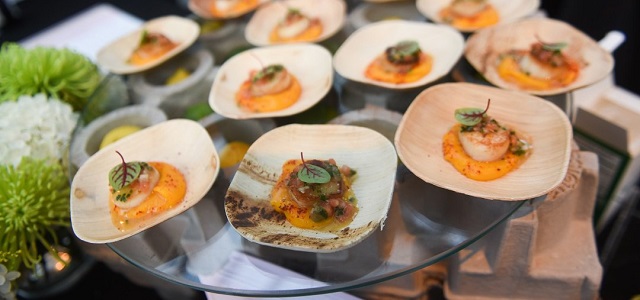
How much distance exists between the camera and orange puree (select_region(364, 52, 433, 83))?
5.80 feet

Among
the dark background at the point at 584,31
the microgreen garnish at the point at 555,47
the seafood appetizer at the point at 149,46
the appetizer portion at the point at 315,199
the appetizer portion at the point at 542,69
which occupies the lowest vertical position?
the dark background at the point at 584,31

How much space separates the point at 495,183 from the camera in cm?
138

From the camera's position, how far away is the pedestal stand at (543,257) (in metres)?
1.37

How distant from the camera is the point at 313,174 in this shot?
1.33 metres

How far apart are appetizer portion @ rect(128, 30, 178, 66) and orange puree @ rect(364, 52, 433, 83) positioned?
91 cm

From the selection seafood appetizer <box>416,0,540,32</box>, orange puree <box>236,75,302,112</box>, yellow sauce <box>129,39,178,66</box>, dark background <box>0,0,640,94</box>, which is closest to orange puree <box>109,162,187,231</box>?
orange puree <box>236,75,302,112</box>

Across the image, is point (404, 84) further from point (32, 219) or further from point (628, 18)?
point (628, 18)

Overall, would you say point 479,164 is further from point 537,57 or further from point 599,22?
point 599,22

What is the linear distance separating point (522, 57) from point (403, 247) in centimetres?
95

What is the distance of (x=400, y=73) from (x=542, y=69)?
1.63 ft

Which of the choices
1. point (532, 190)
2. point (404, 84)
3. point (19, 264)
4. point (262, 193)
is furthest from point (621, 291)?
point (19, 264)

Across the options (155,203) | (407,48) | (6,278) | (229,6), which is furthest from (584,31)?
(6,278)

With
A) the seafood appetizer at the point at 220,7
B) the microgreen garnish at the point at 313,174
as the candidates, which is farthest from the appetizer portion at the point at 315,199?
the seafood appetizer at the point at 220,7

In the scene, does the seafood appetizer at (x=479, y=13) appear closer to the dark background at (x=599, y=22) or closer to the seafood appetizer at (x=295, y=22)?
the seafood appetizer at (x=295, y=22)
